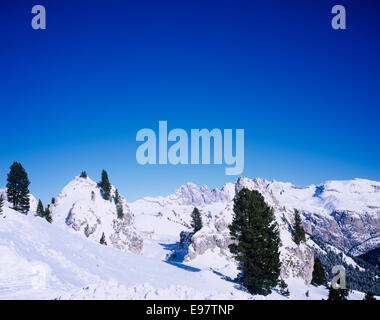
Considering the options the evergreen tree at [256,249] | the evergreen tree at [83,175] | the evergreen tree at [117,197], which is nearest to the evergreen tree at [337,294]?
the evergreen tree at [256,249]

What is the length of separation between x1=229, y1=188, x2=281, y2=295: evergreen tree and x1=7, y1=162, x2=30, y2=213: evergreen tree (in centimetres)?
5062

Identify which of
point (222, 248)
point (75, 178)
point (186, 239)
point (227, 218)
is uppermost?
point (75, 178)

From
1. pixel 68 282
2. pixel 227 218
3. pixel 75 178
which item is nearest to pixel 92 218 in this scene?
pixel 75 178

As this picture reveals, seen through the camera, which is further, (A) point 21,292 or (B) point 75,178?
(B) point 75,178

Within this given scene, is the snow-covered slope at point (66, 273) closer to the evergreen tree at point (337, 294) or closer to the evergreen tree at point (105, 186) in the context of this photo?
the evergreen tree at point (337, 294)

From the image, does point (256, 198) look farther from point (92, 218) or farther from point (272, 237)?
point (92, 218)

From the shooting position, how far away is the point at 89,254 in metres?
20.6

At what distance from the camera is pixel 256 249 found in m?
24.9

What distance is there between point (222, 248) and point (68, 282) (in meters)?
55.5

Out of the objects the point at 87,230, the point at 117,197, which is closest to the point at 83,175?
the point at 117,197

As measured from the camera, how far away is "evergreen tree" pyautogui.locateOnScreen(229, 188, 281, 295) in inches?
974

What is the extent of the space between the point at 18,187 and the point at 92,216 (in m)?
39.1

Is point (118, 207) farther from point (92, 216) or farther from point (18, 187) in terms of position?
point (18, 187)
